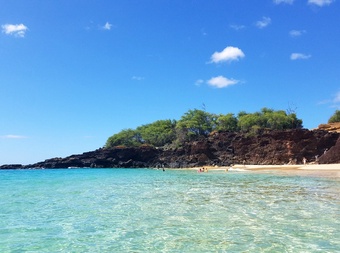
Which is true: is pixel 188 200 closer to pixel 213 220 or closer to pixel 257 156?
pixel 213 220

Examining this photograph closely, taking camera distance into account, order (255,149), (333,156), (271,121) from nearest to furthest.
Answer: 1. (333,156)
2. (255,149)
3. (271,121)

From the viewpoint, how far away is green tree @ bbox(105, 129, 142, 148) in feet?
423

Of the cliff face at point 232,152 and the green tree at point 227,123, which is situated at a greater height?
the green tree at point 227,123

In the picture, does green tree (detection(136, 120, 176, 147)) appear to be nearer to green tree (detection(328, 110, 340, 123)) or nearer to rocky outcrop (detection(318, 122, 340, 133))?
rocky outcrop (detection(318, 122, 340, 133))

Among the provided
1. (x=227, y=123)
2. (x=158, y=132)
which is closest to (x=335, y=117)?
(x=227, y=123)

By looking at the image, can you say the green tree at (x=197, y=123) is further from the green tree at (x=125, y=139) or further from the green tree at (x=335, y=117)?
the green tree at (x=335, y=117)

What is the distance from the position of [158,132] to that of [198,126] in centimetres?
1778

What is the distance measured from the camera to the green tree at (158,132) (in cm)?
11962

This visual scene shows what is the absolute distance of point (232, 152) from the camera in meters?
88.4

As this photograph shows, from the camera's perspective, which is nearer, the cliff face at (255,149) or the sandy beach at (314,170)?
the sandy beach at (314,170)

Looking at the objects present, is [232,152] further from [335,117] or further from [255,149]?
[335,117]

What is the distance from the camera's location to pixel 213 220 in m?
12.8

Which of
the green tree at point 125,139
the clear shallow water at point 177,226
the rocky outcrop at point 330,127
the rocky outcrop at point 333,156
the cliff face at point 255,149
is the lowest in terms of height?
the clear shallow water at point 177,226

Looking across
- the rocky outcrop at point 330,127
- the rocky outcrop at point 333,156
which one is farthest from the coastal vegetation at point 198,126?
the rocky outcrop at point 333,156
